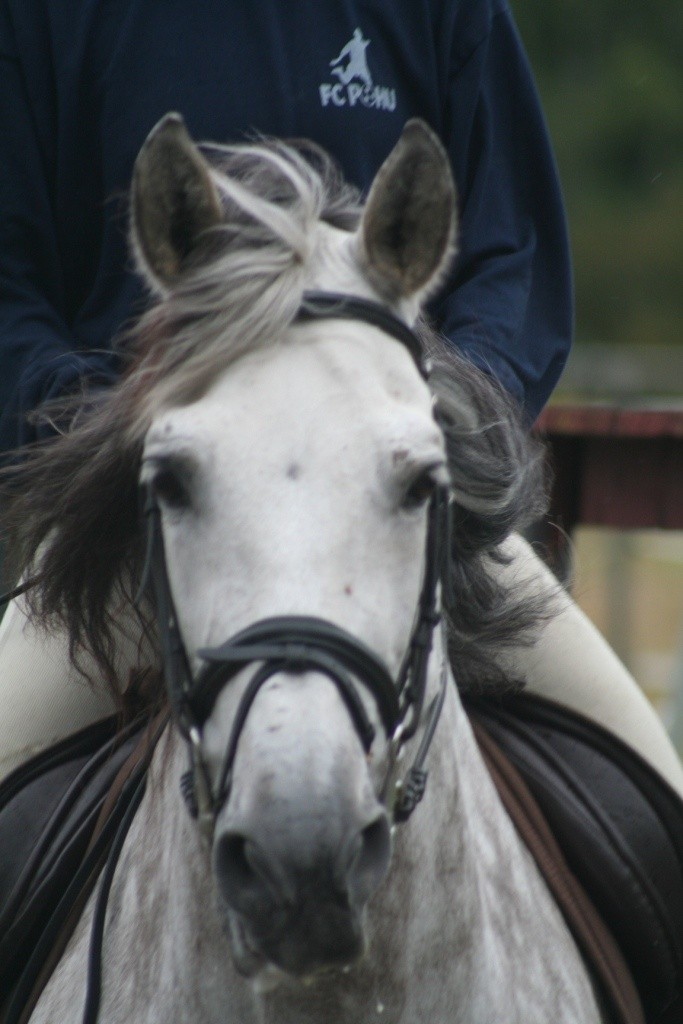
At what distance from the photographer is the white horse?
79.8 inches

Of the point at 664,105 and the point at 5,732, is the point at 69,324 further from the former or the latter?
the point at 664,105

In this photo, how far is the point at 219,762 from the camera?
6.91ft

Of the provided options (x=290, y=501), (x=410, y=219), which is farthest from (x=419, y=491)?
(x=410, y=219)

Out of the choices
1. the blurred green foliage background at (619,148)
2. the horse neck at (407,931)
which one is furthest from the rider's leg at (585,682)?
the blurred green foliage background at (619,148)

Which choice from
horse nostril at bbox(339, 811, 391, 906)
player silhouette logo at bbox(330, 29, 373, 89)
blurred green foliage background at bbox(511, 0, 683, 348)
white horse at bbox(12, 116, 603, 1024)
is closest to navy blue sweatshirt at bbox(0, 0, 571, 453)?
player silhouette logo at bbox(330, 29, 373, 89)

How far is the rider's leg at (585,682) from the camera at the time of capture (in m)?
3.25

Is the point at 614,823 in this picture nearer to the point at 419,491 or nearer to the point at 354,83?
the point at 419,491

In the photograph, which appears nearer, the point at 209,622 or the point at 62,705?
the point at 209,622

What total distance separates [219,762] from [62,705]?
1.14 metres

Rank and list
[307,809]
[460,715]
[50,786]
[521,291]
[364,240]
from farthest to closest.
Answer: [521,291], [50,786], [460,715], [364,240], [307,809]

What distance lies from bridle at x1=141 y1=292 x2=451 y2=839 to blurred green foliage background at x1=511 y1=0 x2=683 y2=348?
30.3 m

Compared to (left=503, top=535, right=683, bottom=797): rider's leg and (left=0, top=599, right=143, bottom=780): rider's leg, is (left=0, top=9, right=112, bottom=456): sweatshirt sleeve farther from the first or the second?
(left=503, top=535, right=683, bottom=797): rider's leg

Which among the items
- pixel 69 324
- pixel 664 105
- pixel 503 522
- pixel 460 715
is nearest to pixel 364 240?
pixel 503 522

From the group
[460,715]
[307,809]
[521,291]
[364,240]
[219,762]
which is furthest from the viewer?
[521,291]
